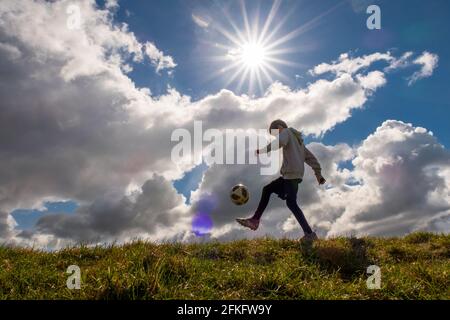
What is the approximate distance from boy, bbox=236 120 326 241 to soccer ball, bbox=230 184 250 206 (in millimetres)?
472

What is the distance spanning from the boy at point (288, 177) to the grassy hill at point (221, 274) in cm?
142

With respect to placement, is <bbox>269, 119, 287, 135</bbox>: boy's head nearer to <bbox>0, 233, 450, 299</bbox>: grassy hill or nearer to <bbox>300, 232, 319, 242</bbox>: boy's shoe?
<bbox>300, 232, 319, 242</bbox>: boy's shoe

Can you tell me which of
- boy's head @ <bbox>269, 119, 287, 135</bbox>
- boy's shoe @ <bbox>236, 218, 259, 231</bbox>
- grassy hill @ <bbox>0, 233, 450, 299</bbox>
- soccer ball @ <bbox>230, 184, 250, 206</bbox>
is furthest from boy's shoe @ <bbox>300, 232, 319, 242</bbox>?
boy's head @ <bbox>269, 119, 287, 135</bbox>

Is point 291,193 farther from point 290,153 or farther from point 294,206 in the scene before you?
point 290,153

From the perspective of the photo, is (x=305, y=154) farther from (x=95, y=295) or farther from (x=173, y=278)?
(x=95, y=295)

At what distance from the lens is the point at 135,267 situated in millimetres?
7457

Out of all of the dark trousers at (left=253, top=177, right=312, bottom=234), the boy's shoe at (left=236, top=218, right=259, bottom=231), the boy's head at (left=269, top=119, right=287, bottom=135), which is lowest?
the boy's shoe at (left=236, top=218, right=259, bottom=231)

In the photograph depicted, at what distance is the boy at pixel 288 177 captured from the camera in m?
11.5

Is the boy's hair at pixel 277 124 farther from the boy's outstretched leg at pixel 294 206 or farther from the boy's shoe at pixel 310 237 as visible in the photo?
the boy's shoe at pixel 310 237

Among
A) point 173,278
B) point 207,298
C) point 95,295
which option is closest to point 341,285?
point 207,298

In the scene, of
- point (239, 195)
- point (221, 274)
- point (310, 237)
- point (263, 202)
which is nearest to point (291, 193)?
point (263, 202)

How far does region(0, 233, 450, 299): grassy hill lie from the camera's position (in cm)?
677

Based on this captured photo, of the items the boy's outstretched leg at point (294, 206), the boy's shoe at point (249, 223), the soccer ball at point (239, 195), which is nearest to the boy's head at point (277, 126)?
the boy's outstretched leg at point (294, 206)
